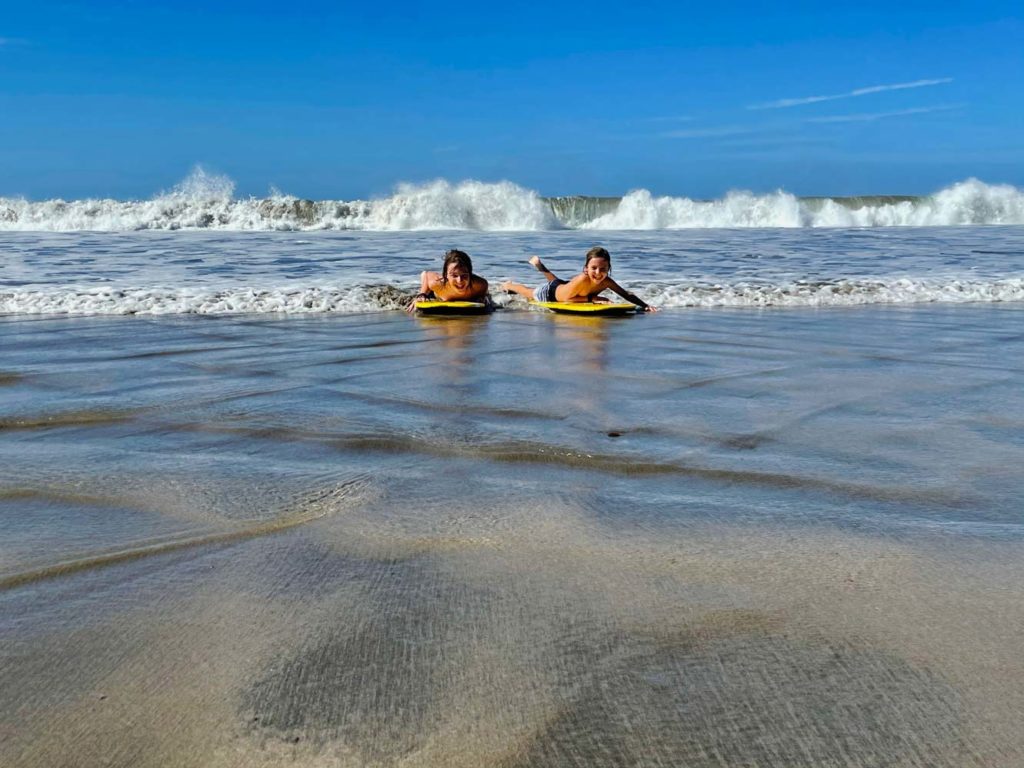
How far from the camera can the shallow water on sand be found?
1891 mm

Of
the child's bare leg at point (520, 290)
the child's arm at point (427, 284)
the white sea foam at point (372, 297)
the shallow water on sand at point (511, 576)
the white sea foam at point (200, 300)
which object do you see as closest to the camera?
→ the shallow water on sand at point (511, 576)

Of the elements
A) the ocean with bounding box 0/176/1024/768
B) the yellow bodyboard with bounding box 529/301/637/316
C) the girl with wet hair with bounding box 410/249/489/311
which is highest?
the girl with wet hair with bounding box 410/249/489/311

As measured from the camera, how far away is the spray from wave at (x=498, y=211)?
37.0m

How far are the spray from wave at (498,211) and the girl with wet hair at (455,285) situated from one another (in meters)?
26.9

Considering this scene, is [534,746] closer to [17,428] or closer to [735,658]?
[735,658]

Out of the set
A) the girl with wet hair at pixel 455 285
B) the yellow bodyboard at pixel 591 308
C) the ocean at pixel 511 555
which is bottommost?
the yellow bodyboard at pixel 591 308

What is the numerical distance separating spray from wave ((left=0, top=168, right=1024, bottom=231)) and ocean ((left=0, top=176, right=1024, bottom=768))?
31.0m

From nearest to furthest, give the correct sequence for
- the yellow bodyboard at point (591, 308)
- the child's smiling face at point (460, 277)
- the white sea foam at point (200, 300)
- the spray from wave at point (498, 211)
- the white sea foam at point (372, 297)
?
the yellow bodyboard at point (591, 308) → the white sea foam at point (200, 300) → the white sea foam at point (372, 297) → the child's smiling face at point (460, 277) → the spray from wave at point (498, 211)

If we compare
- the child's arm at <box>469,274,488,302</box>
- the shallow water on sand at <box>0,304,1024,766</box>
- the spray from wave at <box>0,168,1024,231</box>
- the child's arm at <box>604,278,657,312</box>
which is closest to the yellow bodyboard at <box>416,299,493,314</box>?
the child's arm at <box>469,274,488,302</box>

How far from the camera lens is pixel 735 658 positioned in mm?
2176

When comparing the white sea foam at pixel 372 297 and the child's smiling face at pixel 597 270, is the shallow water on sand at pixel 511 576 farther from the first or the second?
the child's smiling face at pixel 597 270

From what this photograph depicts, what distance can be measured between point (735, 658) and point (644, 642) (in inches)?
8.0

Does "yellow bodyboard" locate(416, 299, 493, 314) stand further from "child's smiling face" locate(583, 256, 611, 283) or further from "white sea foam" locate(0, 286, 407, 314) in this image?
"child's smiling face" locate(583, 256, 611, 283)

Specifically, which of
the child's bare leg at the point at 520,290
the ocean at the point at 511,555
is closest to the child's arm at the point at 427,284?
the child's bare leg at the point at 520,290
